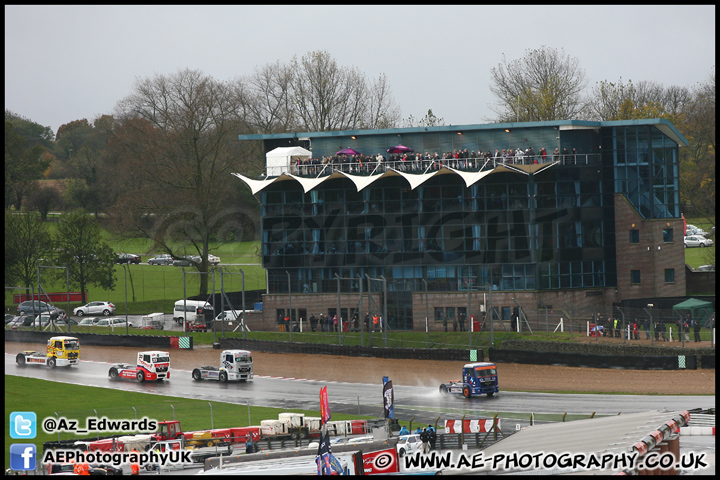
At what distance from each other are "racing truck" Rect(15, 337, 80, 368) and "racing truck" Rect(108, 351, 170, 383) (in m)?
5.10

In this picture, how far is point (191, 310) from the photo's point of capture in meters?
78.4

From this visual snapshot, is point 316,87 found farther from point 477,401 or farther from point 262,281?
point 477,401

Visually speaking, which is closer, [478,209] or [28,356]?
[28,356]

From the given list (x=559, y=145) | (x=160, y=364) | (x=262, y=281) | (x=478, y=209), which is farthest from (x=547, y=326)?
(x=262, y=281)

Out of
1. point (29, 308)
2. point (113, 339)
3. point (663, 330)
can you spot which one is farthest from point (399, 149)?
point (29, 308)

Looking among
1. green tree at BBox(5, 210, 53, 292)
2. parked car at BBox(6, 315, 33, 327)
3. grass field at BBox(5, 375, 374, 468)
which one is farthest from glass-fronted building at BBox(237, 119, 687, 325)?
green tree at BBox(5, 210, 53, 292)

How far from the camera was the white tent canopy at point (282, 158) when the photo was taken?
239ft

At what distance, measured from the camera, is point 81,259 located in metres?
84.4

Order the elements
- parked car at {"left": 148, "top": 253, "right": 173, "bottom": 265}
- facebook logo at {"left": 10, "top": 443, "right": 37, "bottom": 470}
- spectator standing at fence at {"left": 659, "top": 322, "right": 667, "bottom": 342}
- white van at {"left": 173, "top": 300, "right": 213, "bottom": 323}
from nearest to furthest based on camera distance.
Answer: facebook logo at {"left": 10, "top": 443, "right": 37, "bottom": 470}
spectator standing at fence at {"left": 659, "top": 322, "right": 667, "bottom": 342}
white van at {"left": 173, "top": 300, "right": 213, "bottom": 323}
parked car at {"left": 148, "top": 253, "right": 173, "bottom": 265}

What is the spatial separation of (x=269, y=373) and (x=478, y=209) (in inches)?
830

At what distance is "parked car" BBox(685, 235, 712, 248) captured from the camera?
335ft

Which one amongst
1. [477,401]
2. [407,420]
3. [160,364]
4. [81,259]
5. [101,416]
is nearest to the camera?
[101,416]

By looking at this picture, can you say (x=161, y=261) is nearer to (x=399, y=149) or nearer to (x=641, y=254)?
(x=399, y=149)

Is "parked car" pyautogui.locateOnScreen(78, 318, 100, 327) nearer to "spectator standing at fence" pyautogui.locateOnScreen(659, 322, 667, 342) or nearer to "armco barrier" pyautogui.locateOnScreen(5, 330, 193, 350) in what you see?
"armco barrier" pyautogui.locateOnScreen(5, 330, 193, 350)
